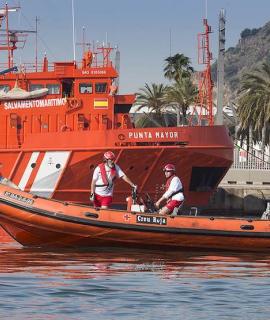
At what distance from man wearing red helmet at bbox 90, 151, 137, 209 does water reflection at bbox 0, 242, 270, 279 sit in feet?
3.44

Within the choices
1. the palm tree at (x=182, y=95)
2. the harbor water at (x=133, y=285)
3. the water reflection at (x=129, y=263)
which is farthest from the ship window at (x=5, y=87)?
the palm tree at (x=182, y=95)

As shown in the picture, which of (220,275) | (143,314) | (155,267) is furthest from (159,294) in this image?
(155,267)

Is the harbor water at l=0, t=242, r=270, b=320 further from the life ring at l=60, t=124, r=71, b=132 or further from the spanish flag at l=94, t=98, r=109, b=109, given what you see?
the spanish flag at l=94, t=98, r=109, b=109

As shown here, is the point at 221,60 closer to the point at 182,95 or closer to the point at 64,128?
the point at 64,128

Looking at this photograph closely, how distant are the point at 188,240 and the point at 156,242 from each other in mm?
562

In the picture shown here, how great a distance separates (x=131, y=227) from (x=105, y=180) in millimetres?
1205

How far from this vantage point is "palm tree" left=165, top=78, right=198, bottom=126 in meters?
56.8

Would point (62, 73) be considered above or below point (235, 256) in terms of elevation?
above

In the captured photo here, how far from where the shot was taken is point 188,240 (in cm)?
1652

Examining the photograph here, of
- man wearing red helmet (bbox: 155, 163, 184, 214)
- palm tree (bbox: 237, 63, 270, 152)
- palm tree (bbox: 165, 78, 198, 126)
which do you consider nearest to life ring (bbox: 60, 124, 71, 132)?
man wearing red helmet (bbox: 155, 163, 184, 214)

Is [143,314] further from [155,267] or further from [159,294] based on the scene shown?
[155,267]

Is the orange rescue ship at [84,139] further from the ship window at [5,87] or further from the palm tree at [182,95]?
the palm tree at [182,95]

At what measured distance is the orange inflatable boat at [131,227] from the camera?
16406 millimetres

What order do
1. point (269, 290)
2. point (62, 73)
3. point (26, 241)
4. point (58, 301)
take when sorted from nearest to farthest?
point (58, 301) → point (269, 290) → point (26, 241) → point (62, 73)
